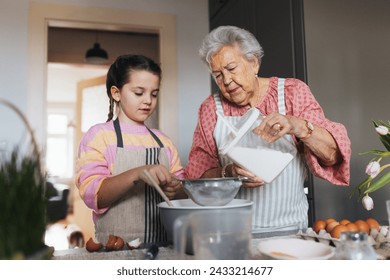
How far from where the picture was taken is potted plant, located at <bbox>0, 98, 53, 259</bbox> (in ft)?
1.21

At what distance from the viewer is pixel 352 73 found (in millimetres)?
1298

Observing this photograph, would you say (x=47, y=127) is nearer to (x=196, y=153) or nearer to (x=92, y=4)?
(x=92, y=4)

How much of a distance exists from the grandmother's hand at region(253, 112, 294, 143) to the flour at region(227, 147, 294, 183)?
23mm

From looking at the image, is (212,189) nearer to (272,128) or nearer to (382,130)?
(272,128)

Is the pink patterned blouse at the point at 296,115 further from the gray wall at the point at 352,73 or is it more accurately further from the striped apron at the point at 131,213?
the gray wall at the point at 352,73

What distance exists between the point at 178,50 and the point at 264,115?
1218mm

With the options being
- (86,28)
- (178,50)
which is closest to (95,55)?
(86,28)

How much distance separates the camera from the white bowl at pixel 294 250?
0.47 m

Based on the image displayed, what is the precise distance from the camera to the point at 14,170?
38 centimetres

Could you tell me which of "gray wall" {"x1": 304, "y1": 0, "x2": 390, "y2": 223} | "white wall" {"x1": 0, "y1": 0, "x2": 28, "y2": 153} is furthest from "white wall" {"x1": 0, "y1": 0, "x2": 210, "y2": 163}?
"gray wall" {"x1": 304, "y1": 0, "x2": 390, "y2": 223}

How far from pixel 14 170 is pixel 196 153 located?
0.59 meters

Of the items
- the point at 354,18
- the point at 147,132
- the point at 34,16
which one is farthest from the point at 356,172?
the point at 34,16

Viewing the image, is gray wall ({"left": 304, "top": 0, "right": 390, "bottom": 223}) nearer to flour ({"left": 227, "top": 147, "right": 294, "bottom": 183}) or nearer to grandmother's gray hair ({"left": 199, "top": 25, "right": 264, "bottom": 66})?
grandmother's gray hair ({"left": 199, "top": 25, "right": 264, "bottom": 66})

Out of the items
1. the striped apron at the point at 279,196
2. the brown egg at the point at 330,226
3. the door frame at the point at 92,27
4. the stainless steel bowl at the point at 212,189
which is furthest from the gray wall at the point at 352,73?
the door frame at the point at 92,27
